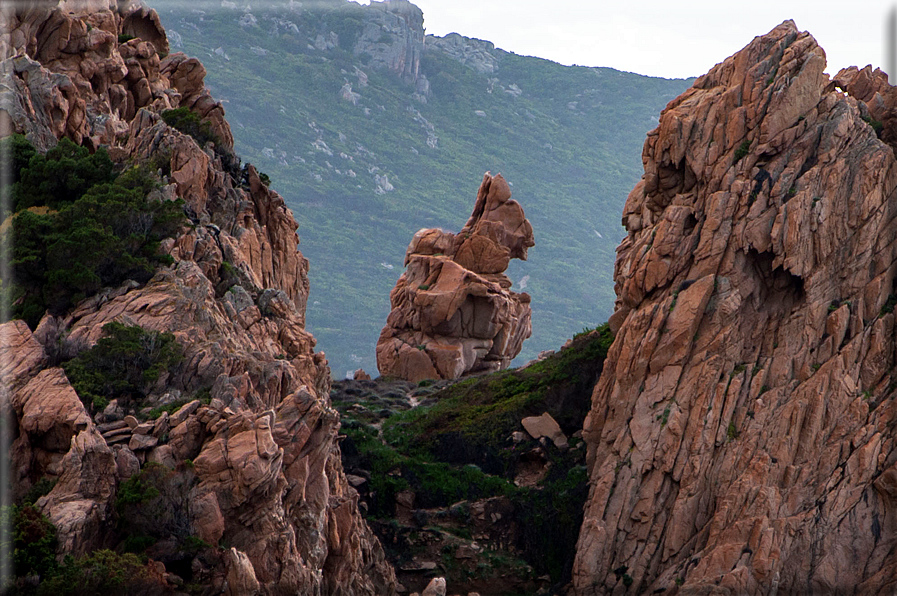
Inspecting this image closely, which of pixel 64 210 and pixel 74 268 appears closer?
Result: pixel 74 268

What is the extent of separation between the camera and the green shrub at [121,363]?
37.8 meters

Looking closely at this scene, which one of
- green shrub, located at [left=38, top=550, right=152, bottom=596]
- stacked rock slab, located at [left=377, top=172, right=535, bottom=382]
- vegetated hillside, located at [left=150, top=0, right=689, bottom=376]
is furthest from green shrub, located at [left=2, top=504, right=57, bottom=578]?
vegetated hillside, located at [left=150, top=0, right=689, bottom=376]

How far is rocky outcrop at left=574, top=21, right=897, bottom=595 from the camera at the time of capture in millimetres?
45281

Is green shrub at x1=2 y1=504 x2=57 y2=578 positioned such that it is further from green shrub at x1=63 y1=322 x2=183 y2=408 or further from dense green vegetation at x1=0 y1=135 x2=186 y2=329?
dense green vegetation at x1=0 y1=135 x2=186 y2=329

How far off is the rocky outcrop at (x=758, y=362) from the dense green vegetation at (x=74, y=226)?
21.1 metres

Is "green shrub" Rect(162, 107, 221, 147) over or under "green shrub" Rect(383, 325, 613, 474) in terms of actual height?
over

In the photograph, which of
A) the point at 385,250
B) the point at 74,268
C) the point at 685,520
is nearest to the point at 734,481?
the point at 685,520

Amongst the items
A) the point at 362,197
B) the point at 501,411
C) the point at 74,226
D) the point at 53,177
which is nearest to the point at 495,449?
the point at 501,411

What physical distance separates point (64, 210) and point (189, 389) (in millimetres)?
10349

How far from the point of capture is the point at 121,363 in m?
39.1

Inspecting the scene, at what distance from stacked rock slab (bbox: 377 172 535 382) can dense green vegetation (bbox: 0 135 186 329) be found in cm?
3378

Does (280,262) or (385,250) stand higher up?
(280,262)

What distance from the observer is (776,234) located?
49.0 m

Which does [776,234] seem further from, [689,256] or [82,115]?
[82,115]
